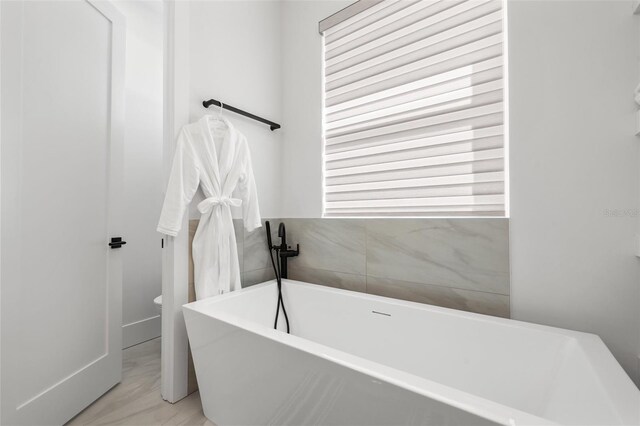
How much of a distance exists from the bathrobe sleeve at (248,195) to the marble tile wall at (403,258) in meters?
0.13

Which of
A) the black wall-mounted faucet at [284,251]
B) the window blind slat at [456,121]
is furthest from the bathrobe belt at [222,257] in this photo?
the window blind slat at [456,121]

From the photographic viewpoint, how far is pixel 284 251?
213cm

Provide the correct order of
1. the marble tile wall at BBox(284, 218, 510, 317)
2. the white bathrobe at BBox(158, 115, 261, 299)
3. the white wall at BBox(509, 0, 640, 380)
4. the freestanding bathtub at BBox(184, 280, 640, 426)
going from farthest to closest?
the white bathrobe at BBox(158, 115, 261, 299)
the marble tile wall at BBox(284, 218, 510, 317)
the white wall at BBox(509, 0, 640, 380)
the freestanding bathtub at BBox(184, 280, 640, 426)

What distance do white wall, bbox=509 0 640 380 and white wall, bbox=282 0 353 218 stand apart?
4.00 ft

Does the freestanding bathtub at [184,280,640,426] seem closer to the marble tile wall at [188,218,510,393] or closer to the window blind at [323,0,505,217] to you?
the marble tile wall at [188,218,510,393]

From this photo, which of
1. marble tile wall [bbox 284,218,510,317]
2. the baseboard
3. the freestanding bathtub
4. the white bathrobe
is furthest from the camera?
the baseboard

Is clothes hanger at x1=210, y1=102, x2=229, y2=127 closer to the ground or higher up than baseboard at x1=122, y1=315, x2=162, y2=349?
higher up

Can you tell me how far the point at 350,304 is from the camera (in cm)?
168

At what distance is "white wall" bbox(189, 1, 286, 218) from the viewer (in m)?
1.78

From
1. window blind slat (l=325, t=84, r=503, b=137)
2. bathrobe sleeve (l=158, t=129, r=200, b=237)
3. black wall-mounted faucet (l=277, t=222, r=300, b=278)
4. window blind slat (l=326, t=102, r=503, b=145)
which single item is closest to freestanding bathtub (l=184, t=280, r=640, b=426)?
black wall-mounted faucet (l=277, t=222, r=300, b=278)

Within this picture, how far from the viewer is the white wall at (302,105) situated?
2148mm

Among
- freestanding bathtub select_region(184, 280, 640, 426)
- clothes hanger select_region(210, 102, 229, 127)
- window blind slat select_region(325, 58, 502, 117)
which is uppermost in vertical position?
window blind slat select_region(325, 58, 502, 117)

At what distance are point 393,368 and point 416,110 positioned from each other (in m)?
1.40

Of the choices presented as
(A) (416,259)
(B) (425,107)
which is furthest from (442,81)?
(A) (416,259)
